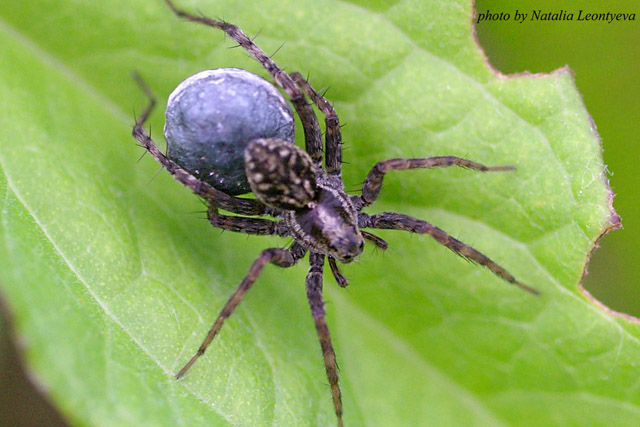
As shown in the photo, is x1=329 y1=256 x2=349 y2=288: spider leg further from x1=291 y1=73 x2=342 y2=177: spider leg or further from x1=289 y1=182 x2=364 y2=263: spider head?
x1=291 y1=73 x2=342 y2=177: spider leg

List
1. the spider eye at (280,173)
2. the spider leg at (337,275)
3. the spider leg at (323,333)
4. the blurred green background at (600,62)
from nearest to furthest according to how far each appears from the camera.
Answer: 1. the spider leg at (323,333)
2. the spider eye at (280,173)
3. the spider leg at (337,275)
4. the blurred green background at (600,62)

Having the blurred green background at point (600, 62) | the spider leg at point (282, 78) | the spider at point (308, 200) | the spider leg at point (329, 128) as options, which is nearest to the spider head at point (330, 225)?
the spider at point (308, 200)

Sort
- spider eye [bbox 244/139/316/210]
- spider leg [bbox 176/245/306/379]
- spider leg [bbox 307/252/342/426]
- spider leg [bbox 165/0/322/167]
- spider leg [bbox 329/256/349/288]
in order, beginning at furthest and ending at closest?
spider leg [bbox 329/256/349/288] → spider leg [bbox 165/0/322/167] → spider eye [bbox 244/139/316/210] → spider leg [bbox 307/252/342/426] → spider leg [bbox 176/245/306/379]

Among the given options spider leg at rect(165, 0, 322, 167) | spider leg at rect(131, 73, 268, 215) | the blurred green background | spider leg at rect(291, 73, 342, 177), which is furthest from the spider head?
the blurred green background

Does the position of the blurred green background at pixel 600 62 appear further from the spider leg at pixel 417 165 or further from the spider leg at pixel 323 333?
the spider leg at pixel 323 333

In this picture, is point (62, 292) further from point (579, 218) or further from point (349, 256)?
point (579, 218)

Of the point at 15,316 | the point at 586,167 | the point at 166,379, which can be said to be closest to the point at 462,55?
the point at 586,167

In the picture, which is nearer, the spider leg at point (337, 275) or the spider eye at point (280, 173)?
the spider eye at point (280, 173)

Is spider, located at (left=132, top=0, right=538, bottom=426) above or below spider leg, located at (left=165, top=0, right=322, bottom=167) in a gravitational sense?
below
